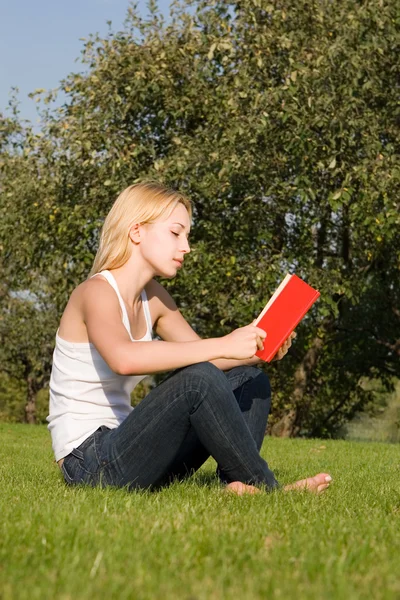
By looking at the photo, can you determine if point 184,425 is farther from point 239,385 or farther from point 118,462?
point 239,385

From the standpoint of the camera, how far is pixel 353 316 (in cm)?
2144

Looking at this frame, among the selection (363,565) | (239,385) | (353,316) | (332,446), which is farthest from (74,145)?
(363,565)

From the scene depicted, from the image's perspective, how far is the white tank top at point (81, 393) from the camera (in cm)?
490

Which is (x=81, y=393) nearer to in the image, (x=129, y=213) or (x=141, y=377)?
(x=141, y=377)

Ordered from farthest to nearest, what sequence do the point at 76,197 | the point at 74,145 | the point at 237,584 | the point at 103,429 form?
the point at 76,197 < the point at 74,145 < the point at 103,429 < the point at 237,584

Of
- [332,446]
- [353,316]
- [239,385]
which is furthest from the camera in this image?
[353,316]

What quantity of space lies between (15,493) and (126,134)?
1248cm

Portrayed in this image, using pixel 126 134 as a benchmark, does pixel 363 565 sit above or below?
below

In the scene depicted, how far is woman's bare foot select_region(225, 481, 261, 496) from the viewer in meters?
4.80

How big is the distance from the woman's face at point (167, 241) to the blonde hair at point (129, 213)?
47 millimetres

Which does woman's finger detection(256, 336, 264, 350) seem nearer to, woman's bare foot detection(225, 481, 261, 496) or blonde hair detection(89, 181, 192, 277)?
woman's bare foot detection(225, 481, 261, 496)

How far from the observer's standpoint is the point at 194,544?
3.18 metres

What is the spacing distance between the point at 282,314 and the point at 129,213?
1126 millimetres

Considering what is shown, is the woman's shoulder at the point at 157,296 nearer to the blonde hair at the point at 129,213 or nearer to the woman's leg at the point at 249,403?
the blonde hair at the point at 129,213
